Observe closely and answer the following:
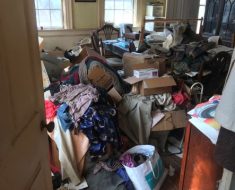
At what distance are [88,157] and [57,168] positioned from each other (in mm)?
304

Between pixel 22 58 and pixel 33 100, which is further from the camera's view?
pixel 33 100

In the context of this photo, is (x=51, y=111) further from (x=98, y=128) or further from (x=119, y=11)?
(x=119, y=11)

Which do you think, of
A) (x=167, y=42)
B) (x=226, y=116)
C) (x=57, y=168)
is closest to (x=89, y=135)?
(x=57, y=168)

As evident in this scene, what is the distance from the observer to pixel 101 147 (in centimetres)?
207

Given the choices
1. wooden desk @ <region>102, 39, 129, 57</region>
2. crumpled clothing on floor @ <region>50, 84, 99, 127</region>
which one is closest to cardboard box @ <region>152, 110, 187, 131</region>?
crumpled clothing on floor @ <region>50, 84, 99, 127</region>

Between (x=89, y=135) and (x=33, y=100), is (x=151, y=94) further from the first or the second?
(x=33, y=100)

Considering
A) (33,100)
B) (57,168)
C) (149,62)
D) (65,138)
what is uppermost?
(33,100)

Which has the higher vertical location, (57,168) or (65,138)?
(65,138)

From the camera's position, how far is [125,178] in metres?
2.00

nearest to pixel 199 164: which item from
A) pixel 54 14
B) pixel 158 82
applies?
pixel 158 82

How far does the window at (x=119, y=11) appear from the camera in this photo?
508cm

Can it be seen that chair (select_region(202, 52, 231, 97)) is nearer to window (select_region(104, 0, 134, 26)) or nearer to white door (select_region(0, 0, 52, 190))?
white door (select_region(0, 0, 52, 190))

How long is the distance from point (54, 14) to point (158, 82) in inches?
119

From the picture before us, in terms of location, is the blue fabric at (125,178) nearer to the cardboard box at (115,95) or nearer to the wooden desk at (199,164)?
the wooden desk at (199,164)
